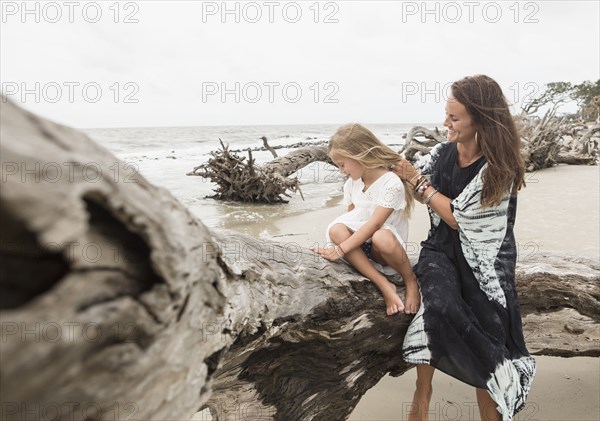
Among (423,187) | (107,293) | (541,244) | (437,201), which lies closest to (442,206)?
(437,201)

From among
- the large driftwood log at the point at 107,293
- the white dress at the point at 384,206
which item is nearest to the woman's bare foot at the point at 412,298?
the white dress at the point at 384,206

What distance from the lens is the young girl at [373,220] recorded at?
241 centimetres

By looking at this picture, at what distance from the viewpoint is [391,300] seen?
2375 mm

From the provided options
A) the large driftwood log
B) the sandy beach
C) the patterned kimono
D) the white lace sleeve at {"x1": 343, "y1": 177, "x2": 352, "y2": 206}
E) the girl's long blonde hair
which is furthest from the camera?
the sandy beach

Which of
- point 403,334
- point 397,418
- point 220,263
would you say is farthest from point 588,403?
point 220,263

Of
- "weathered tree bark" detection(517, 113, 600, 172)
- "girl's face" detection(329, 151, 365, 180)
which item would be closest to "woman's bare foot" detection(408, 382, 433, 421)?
"girl's face" detection(329, 151, 365, 180)

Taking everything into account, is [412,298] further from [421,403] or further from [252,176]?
[252,176]

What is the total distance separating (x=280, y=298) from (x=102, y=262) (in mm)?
1111

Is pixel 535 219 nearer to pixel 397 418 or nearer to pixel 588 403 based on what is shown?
pixel 588 403

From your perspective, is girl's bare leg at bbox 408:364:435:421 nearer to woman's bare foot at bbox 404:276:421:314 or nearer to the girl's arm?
woman's bare foot at bbox 404:276:421:314

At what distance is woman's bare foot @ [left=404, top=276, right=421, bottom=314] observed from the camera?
242cm

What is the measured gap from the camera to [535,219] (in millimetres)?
7203

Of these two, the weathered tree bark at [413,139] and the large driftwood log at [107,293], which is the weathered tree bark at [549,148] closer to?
the weathered tree bark at [413,139]

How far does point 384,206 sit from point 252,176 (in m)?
7.95
